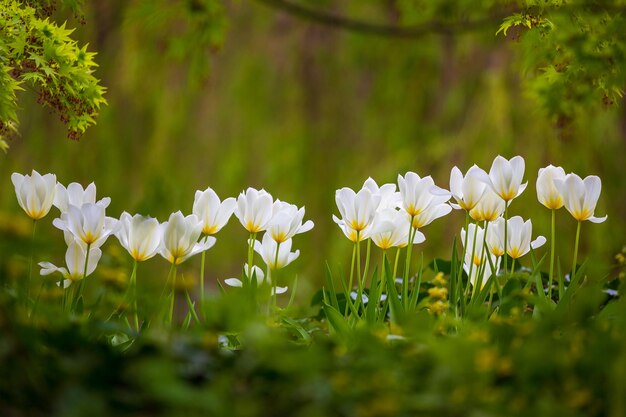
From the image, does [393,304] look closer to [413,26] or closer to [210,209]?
[210,209]

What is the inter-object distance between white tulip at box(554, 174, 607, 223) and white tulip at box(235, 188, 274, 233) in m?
0.46

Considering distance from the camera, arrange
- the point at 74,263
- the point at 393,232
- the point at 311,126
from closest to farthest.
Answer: the point at 74,263
the point at 393,232
the point at 311,126

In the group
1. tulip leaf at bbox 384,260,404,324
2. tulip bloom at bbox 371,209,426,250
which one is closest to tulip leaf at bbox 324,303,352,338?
tulip leaf at bbox 384,260,404,324

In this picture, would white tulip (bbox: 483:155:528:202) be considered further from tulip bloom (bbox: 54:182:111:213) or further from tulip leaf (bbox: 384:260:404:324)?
tulip bloom (bbox: 54:182:111:213)

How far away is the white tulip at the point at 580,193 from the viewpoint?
1.25m

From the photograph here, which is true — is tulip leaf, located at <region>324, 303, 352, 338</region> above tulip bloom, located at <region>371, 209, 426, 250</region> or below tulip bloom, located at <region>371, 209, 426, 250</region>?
below

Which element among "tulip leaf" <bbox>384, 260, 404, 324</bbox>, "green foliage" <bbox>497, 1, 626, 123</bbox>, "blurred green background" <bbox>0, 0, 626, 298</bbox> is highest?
"blurred green background" <bbox>0, 0, 626, 298</bbox>

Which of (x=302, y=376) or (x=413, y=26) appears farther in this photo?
(x=413, y=26)

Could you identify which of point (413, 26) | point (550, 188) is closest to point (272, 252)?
point (550, 188)

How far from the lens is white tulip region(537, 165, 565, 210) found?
1292mm

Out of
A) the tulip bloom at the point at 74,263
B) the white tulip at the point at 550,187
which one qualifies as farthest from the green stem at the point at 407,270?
the tulip bloom at the point at 74,263

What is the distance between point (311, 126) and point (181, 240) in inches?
119

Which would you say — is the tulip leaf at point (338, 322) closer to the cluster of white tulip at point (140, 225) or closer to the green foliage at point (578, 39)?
the cluster of white tulip at point (140, 225)

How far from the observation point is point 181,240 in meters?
1.16
